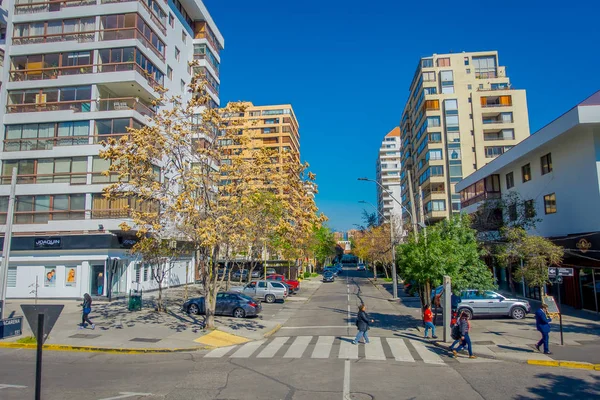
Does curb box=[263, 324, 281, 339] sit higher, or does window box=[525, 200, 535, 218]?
window box=[525, 200, 535, 218]

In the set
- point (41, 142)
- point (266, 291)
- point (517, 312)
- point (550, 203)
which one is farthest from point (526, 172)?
point (41, 142)

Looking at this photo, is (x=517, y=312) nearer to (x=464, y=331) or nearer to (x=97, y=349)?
(x=464, y=331)

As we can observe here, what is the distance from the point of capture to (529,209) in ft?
96.7

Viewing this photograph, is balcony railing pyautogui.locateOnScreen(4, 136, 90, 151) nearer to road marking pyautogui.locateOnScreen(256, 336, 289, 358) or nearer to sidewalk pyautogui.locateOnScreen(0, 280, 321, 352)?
sidewalk pyautogui.locateOnScreen(0, 280, 321, 352)

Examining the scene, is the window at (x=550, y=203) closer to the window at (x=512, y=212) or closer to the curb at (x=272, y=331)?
the window at (x=512, y=212)

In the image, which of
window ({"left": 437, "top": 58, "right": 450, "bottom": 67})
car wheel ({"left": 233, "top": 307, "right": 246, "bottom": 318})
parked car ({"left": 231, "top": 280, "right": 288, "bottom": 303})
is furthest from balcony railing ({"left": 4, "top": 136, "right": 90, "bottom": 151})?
window ({"left": 437, "top": 58, "right": 450, "bottom": 67})

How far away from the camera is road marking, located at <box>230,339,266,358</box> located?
1476cm

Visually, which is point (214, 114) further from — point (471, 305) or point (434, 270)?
point (471, 305)

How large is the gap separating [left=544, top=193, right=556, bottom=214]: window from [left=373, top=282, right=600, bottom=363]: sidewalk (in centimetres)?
635

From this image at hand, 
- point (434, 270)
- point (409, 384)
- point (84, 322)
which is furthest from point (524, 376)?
point (84, 322)

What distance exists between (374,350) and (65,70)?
1180 inches

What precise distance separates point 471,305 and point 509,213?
11.1 m

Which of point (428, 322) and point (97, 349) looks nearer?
point (97, 349)

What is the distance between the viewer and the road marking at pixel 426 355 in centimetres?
1377
